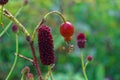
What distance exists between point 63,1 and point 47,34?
103 inches

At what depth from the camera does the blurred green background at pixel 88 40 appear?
314 centimetres

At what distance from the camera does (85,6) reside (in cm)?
383

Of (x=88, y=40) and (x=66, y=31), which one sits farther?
(x=88, y=40)

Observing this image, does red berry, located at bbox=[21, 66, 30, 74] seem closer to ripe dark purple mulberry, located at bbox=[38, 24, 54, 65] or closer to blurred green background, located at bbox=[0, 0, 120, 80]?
ripe dark purple mulberry, located at bbox=[38, 24, 54, 65]

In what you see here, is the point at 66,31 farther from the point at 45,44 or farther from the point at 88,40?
the point at 88,40

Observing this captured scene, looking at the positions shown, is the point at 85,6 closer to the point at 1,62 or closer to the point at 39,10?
the point at 39,10

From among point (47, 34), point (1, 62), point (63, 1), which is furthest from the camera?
point (63, 1)

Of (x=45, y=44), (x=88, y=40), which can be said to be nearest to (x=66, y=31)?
(x=45, y=44)

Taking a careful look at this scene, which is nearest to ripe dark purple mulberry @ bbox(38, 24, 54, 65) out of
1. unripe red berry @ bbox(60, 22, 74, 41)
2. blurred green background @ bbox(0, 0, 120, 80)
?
unripe red berry @ bbox(60, 22, 74, 41)

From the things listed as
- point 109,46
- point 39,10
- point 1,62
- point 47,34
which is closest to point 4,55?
point 1,62

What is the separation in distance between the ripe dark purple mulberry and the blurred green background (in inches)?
80.7

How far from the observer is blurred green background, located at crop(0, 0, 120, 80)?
10.3 ft

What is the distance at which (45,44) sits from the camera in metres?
0.86

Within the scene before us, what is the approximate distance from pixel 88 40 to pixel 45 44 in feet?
9.12
